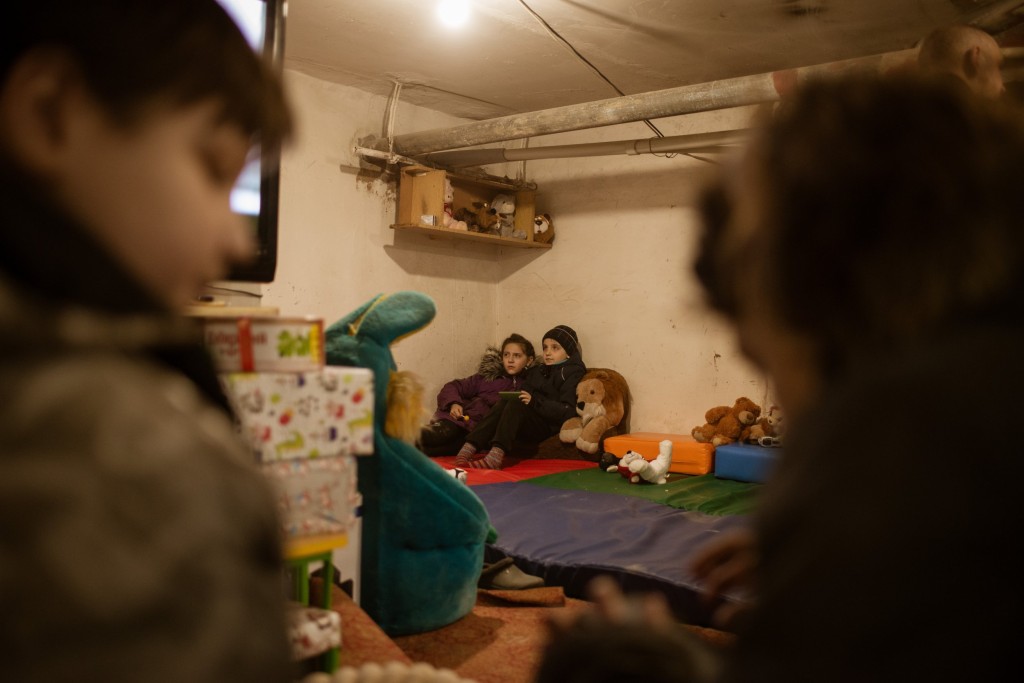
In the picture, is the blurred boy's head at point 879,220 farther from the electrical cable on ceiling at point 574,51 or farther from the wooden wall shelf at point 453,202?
the wooden wall shelf at point 453,202

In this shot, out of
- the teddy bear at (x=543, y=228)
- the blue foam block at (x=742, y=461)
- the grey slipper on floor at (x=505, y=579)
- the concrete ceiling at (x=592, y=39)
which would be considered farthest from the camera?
the teddy bear at (x=543, y=228)

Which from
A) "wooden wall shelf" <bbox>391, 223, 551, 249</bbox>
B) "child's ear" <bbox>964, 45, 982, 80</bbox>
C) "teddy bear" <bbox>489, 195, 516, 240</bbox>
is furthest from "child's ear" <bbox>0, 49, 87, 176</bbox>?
"teddy bear" <bbox>489, 195, 516, 240</bbox>

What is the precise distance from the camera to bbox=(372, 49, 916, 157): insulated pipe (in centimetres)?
345

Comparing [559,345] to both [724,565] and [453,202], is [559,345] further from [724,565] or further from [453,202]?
[724,565]

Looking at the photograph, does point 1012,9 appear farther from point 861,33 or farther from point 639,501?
point 639,501

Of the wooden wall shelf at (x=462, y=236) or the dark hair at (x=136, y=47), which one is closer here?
the dark hair at (x=136, y=47)

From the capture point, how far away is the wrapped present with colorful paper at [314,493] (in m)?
1.16

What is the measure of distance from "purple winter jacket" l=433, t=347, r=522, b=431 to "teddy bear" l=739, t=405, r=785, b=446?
5.40 ft

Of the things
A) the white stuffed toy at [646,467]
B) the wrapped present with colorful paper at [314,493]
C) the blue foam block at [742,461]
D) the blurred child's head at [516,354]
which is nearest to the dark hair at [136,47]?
the wrapped present with colorful paper at [314,493]

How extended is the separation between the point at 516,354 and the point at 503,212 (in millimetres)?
1038

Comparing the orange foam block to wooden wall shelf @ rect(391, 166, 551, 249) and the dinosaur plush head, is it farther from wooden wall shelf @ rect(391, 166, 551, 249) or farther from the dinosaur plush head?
the dinosaur plush head

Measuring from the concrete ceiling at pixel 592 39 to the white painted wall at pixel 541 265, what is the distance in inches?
16.4

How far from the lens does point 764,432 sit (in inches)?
159

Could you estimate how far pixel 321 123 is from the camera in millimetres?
4566
